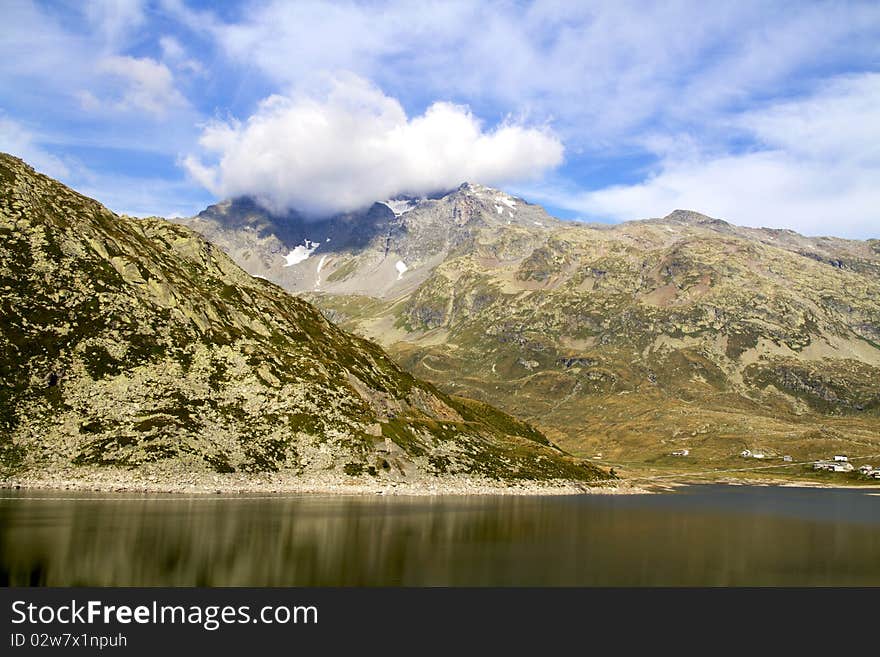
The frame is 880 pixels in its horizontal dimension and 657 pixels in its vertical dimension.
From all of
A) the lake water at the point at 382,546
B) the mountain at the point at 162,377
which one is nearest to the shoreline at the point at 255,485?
the mountain at the point at 162,377

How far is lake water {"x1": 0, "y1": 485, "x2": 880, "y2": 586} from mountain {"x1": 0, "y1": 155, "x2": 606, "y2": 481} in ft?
52.1

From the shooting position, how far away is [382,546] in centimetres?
6244

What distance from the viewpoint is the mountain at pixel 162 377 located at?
108 m

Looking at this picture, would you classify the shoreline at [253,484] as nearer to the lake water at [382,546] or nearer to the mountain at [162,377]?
the mountain at [162,377]

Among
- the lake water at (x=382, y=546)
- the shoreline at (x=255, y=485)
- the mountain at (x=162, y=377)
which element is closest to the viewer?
the lake water at (x=382, y=546)

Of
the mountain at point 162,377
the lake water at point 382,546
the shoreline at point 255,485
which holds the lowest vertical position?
the shoreline at point 255,485

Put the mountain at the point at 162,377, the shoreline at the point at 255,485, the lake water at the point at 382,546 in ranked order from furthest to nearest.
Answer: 1. the mountain at the point at 162,377
2. the shoreline at the point at 255,485
3. the lake water at the point at 382,546

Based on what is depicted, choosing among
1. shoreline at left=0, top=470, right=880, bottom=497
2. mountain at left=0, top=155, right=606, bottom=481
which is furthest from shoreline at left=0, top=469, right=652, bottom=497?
mountain at left=0, top=155, right=606, bottom=481

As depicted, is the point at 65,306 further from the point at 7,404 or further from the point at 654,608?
the point at 654,608

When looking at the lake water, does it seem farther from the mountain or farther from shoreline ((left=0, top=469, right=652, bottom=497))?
the mountain

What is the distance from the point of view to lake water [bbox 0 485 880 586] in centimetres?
4743

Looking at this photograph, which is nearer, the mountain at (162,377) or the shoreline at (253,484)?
the shoreline at (253,484)

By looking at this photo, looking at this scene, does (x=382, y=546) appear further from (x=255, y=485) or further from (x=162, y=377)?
(x=162, y=377)

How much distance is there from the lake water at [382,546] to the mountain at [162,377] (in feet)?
52.1
